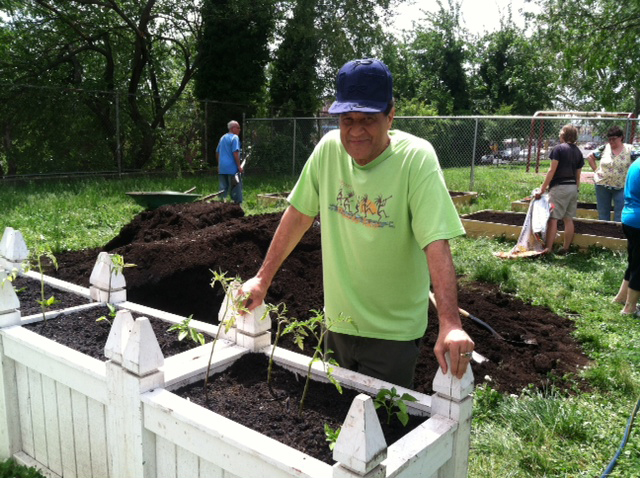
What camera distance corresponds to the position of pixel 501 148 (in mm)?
22641

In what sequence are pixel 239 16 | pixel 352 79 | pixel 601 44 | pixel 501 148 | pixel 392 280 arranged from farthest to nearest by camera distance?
pixel 501 148
pixel 239 16
pixel 601 44
pixel 392 280
pixel 352 79

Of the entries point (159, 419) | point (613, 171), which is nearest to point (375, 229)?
point (159, 419)

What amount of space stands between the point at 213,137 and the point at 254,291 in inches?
690

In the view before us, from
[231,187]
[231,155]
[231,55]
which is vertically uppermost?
[231,55]

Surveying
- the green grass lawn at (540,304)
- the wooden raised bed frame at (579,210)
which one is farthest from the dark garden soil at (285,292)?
the wooden raised bed frame at (579,210)

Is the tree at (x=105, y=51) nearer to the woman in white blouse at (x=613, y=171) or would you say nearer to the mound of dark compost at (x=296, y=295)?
the mound of dark compost at (x=296, y=295)

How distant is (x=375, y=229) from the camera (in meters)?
2.31

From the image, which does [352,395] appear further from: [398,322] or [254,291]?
[254,291]

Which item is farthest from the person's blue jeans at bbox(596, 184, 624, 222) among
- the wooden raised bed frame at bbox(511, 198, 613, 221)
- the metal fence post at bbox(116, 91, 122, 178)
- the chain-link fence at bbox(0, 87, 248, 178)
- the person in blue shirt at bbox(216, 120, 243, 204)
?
the metal fence post at bbox(116, 91, 122, 178)

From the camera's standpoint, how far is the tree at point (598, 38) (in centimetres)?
1423

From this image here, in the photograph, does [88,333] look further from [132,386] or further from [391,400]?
[391,400]

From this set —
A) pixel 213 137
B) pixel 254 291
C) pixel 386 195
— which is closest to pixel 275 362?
pixel 254 291

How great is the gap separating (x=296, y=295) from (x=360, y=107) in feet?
11.8

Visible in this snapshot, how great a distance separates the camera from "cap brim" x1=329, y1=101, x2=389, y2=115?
2.14 meters
